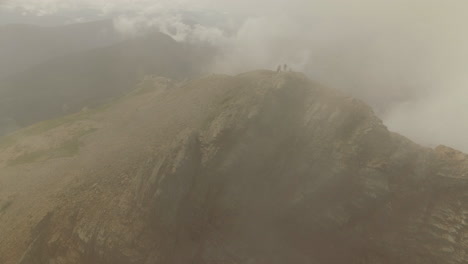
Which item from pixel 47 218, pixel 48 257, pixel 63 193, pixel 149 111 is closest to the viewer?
pixel 48 257

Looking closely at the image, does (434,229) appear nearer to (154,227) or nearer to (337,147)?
(337,147)

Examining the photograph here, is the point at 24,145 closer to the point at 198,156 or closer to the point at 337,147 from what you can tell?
the point at 198,156

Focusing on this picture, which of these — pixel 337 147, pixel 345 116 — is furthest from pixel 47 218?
pixel 345 116

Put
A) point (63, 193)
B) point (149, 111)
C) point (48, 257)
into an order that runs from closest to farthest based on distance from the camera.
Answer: point (48, 257), point (63, 193), point (149, 111)

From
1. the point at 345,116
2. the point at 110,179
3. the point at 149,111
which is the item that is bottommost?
the point at 110,179

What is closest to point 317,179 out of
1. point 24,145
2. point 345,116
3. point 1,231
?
point 345,116

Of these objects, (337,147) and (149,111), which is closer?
(337,147)

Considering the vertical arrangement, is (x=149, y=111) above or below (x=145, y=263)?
above
